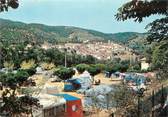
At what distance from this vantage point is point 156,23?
696 cm

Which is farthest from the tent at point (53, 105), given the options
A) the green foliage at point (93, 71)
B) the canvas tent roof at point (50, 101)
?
the green foliage at point (93, 71)

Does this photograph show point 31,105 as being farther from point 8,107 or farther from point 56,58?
point 56,58

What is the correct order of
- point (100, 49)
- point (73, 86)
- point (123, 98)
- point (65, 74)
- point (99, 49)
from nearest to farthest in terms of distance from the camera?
point (123, 98), point (73, 86), point (65, 74), point (99, 49), point (100, 49)

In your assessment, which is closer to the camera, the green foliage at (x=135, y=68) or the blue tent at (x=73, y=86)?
the blue tent at (x=73, y=86)

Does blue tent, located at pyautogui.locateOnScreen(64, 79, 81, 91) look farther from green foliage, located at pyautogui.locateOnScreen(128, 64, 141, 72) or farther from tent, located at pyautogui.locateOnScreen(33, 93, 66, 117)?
green foliage, located at pyautogui.locateOnScreen(128, 64, 141, 72)

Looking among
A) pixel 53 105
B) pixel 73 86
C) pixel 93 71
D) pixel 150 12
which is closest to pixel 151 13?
pixel 150 12

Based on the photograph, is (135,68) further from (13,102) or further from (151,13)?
(13,102)

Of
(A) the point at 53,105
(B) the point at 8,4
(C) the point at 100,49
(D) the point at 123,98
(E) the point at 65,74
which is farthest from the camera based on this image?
(C) the point at 100,49

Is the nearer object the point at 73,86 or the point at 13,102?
the point at 13,102

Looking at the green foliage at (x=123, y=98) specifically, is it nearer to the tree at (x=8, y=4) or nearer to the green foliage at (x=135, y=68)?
the tree at (x=8, y=4)

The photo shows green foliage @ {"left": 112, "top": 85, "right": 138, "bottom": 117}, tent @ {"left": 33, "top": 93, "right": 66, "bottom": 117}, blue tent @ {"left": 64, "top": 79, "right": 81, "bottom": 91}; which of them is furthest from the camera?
blue tent @ {"left": 64, "top": 79, "right": 81, "bottom": 91}

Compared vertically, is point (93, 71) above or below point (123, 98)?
below

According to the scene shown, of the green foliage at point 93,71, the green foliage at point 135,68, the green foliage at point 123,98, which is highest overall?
the green foliage at point 123,98

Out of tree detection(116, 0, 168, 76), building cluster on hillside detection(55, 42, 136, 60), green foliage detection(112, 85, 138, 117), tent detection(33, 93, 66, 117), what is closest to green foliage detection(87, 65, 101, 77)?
tent detection(33, 93, 66, 117)
